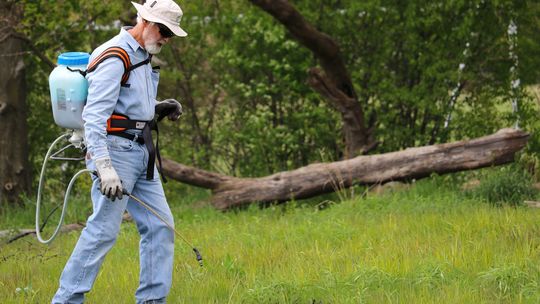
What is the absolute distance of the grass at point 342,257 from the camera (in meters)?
6.07

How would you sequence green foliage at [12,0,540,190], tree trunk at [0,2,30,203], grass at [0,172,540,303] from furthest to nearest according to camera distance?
tree trunk at [0,2,30,203], green foliage at [12,0,540,190], grass at [0,172,540,303]

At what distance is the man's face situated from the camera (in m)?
5.61

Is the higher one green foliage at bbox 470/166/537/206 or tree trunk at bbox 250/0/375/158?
tree trunk at bbox 250/0/375/158

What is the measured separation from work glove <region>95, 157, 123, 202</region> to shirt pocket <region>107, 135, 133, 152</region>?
276 millimetres

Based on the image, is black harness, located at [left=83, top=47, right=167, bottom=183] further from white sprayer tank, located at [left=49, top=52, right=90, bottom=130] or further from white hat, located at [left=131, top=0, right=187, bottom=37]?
white hat, located at [left=131, top=0, right=187, bottom=37]

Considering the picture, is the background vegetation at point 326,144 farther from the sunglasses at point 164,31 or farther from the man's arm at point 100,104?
the sunglasses at point 164,31

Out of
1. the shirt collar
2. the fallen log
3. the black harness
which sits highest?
the shirt collar

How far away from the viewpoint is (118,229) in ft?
18.8

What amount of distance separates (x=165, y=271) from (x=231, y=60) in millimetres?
6757

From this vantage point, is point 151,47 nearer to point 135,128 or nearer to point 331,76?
point 135,128

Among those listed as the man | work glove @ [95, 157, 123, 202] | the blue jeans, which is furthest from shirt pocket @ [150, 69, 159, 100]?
work glove @ [95, 157, 123, 202]

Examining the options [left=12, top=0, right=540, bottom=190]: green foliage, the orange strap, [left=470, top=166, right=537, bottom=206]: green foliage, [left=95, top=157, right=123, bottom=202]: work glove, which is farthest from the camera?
[left=12, top=0, right=540, bottom=190]: green foliage

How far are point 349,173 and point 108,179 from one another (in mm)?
5419

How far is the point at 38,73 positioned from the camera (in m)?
13.2
